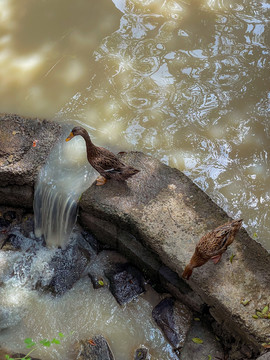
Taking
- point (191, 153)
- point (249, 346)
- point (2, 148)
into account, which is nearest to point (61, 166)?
point (2, 148)

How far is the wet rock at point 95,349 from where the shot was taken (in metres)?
4.50

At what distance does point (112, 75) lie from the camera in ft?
23.5

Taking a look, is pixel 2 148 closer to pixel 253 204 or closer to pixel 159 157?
pixel 159 157

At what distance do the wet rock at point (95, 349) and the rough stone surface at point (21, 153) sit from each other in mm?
1985

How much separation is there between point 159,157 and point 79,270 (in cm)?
201

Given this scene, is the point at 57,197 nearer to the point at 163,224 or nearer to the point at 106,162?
the point at 106,162

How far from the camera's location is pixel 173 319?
15.6ft

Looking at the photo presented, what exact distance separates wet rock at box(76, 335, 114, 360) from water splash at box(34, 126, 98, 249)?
1.30 meters

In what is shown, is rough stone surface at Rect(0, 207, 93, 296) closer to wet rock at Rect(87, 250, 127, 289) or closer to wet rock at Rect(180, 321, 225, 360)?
wet rock at Rect(87, 250, 127, 289)

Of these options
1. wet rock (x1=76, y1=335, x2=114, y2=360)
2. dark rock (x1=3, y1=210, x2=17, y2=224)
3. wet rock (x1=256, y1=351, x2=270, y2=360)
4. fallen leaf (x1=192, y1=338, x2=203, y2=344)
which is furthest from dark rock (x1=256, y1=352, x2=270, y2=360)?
dark rock (x1=3, y1=210, x2=17, y2=224)

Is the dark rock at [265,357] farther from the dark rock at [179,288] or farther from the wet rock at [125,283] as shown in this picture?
the wet rock at [125,283]

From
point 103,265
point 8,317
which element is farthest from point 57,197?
point 8,317

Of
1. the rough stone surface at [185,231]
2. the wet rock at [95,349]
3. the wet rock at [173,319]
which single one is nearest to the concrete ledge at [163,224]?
the rough stone surface at [185,231]

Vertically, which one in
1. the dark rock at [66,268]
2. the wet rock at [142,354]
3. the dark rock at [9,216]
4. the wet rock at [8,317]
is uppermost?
the dark rock at [9,216]
